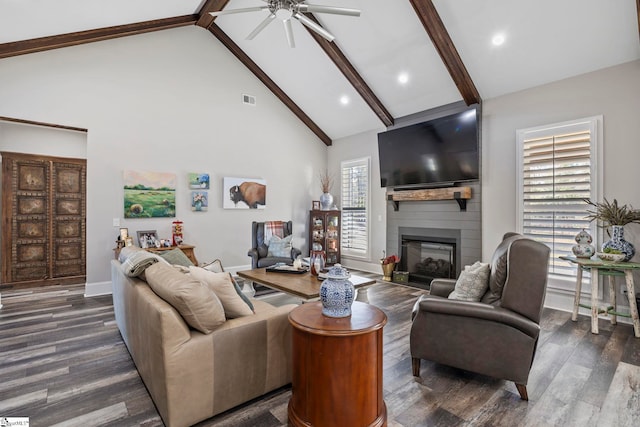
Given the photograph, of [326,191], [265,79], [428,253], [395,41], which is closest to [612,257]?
[428,253]

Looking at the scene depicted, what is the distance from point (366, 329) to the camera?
165cm

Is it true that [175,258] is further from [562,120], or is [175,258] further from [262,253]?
[562,120]

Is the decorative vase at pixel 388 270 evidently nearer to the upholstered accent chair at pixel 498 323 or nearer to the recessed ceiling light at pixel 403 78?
the recessed ceiling light at pixel 403 78

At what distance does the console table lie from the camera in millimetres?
3150

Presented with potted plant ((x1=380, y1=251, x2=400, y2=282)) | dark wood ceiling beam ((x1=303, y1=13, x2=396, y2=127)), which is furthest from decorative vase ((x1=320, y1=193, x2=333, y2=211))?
dark wood ceiling beam ((x1=303, y1=13, x2=396, y2=127))

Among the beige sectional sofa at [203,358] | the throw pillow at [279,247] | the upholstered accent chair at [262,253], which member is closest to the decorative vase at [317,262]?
the beige sectional sofa at [203,358]

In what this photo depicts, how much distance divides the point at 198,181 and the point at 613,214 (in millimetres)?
5908

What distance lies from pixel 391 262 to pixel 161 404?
4.48m

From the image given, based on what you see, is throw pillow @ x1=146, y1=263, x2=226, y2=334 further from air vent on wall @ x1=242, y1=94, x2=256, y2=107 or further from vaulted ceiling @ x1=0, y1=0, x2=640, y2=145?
air vent on wall @ x1=242, y1=94, x2=256, y2=107

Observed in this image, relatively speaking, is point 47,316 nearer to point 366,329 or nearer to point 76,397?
point 76,397

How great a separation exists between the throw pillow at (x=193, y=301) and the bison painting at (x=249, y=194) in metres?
4.27

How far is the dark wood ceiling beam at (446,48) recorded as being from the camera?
12.5 ft

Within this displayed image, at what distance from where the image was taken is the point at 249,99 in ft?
20.7

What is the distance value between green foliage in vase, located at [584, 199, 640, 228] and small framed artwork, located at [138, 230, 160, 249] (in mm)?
5896
